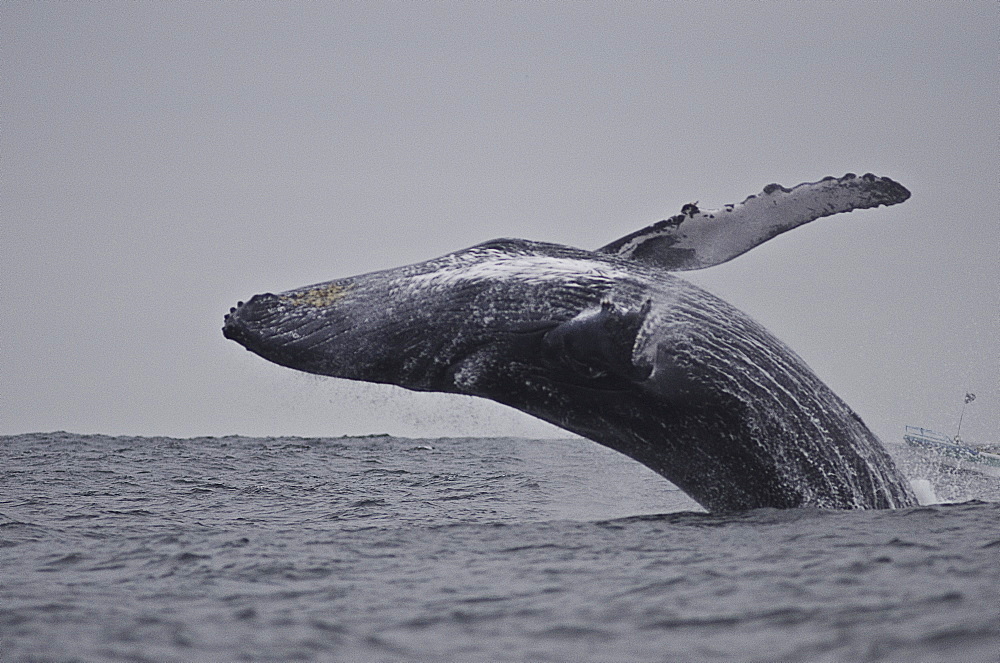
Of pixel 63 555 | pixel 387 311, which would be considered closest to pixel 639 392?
pixel 387 311

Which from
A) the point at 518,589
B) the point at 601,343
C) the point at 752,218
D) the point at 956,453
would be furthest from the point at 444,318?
the point at 956,453

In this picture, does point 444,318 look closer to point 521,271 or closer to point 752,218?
point 521,271

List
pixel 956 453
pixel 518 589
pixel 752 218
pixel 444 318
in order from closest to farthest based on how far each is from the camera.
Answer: pixel 518 589 < pixel 444 318 < pixel 752 218 < pixel 956 453

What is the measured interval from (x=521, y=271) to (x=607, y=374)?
2.97ft


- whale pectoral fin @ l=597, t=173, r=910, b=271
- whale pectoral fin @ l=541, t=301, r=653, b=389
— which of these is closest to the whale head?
whale pectoral fin @ l=541, t=301, r=653, b=389

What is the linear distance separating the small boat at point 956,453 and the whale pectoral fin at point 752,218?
20.4 feet

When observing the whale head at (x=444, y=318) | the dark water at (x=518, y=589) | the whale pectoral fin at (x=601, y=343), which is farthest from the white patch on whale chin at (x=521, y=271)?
the dark water at (x=518, y=589)

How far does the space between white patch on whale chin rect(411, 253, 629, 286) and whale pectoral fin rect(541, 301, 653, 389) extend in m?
0.42

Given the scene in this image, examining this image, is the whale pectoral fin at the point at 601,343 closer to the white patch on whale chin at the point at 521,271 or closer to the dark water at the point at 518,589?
the white patch on whale chin at the point at 521,271

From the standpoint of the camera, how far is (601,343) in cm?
582

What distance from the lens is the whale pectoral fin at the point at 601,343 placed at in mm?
5754

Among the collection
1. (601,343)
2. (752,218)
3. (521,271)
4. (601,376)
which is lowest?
(601,376)

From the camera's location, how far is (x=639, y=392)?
21.9ft

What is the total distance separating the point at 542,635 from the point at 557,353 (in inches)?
104
